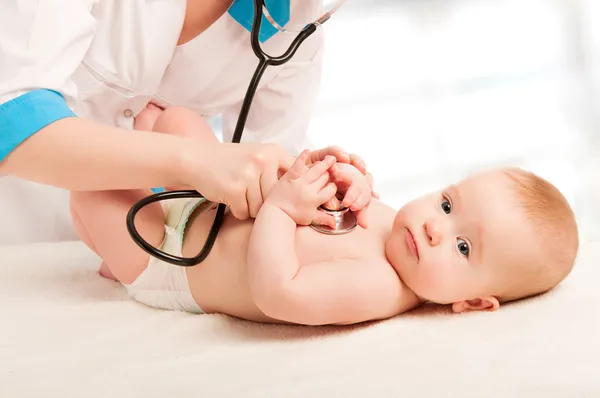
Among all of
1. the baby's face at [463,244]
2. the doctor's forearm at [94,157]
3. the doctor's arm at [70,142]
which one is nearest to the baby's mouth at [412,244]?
the baby's face at [463,244]

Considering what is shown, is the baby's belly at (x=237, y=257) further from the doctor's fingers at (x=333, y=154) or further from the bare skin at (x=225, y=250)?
the doctor's fingers at (x=333, y=154)

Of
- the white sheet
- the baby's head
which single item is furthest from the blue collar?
the white sheet

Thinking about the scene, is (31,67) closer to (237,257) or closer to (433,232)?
(237,257)

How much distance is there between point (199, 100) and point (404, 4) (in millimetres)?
1231

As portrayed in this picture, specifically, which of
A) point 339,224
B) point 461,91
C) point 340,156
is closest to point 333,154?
A: point 340,156

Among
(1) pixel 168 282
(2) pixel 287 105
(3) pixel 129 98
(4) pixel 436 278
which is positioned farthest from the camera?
(2) pixel 287 105

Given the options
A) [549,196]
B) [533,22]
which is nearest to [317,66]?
[549,196]

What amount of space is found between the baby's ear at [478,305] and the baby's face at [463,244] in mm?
11

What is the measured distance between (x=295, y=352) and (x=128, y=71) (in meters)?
0.68

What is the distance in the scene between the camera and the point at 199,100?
1.52m

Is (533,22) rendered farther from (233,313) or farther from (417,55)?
(233,313)

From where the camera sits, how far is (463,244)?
42.6 inches

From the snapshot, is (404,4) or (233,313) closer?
(233,313)

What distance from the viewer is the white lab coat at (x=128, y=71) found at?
3.15 feet
